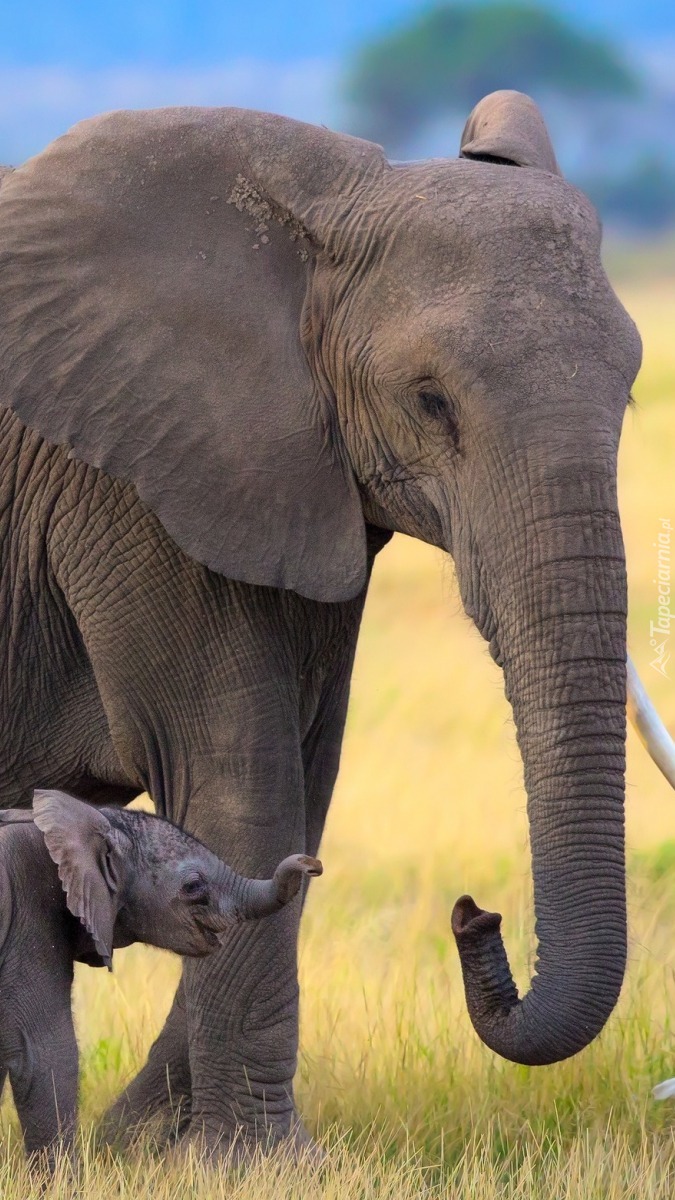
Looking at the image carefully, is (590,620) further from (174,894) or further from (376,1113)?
(376,1113)

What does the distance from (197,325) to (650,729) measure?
1601mm

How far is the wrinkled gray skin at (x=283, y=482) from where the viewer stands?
15.2 ft

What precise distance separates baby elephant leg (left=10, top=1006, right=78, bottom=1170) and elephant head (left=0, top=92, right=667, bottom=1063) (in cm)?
93

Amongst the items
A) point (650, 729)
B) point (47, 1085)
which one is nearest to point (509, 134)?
point (650, 729)

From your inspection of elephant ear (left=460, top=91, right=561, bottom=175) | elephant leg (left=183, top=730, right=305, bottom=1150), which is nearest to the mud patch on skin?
elephant ear (left=460, top=91, right=561, bottom=175)

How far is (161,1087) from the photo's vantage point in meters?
5.98

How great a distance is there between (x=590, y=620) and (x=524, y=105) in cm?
164

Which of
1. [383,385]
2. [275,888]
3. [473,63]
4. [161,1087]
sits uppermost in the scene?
[473,63]

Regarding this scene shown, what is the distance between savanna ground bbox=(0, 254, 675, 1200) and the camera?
17.1 feet

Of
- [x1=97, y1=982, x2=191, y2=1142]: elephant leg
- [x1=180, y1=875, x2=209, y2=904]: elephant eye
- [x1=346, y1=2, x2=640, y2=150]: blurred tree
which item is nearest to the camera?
[x1=180, y1=875, x2=209, y2=904]: elephant eye

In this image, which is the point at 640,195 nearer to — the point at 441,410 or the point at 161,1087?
the point at 161,1087

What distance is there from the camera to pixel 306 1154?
545cm

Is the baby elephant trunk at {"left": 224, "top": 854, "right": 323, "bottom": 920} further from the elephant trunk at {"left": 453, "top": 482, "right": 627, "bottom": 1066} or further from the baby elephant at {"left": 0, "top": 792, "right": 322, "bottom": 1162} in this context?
the elephant trunk at {"left": 453, "top": 482, "right": 627, "bottom": 1066}

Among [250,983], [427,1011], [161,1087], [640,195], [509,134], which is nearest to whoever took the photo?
[509,134]
